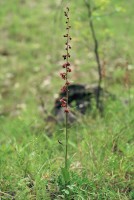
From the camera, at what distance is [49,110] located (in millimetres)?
6434

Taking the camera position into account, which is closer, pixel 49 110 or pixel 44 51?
pixel 49 110

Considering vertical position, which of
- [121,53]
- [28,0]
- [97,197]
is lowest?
[97,197]

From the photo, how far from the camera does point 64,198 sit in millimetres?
3082

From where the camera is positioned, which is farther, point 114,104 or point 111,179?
point 114,104

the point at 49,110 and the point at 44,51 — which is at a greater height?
the point at 44,51

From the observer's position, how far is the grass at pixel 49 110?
10.8 feet

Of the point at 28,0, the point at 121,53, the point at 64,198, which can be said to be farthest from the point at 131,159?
the point at 28,0

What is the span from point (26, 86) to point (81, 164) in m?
4.45

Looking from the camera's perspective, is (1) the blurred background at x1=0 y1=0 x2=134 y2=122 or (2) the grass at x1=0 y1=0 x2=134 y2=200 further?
(1) the blurred background at x1=0 y1=0 x2=134 y2=122

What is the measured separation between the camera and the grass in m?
3.28

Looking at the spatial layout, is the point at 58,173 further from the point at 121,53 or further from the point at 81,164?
the point at 121,53

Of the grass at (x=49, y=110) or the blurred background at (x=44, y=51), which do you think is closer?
the grass at (x=49, y=110)

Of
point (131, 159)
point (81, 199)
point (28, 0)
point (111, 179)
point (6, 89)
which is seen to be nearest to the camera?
point (81, 199)

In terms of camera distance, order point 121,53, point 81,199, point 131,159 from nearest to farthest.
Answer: point 81,199 < point 131,159 < point 121,53
